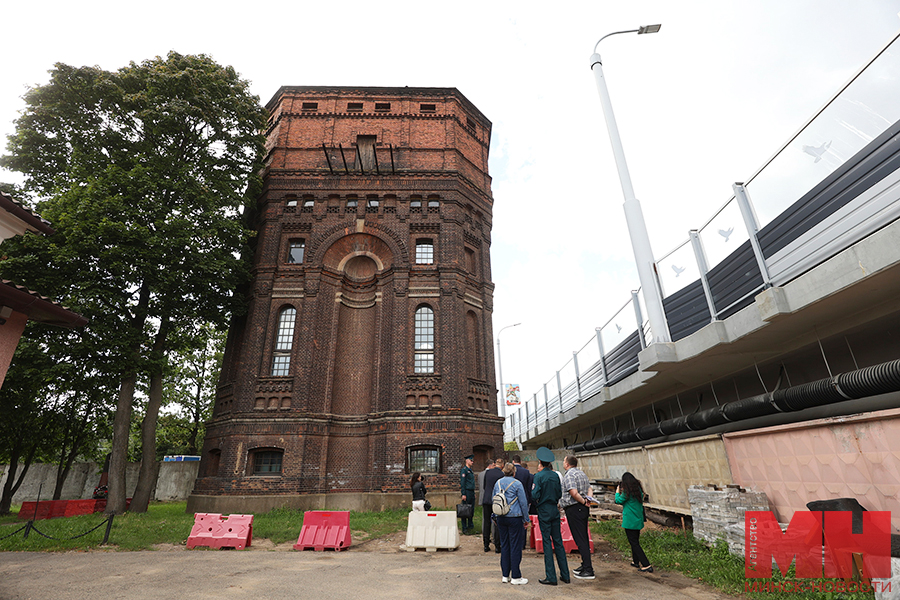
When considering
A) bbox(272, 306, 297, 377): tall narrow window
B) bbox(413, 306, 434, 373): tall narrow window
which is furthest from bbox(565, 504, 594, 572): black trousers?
bbox(272, 306, 297, 377): tall narrow window

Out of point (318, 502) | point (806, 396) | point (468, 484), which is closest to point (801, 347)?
point (806, 396)

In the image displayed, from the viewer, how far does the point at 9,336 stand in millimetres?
8469

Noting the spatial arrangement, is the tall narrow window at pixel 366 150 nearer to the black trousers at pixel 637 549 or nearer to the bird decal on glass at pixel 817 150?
the bird decal on glass at pixel 817 150

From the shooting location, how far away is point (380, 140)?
24.4 m

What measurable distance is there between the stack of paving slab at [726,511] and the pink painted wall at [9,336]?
42.7ft

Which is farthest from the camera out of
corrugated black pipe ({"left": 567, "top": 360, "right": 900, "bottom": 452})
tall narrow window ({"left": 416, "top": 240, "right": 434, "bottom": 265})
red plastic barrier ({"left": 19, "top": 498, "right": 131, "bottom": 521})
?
tall narrow window ({"left": 416, "top": 240, "right": 434, "bottom": 265})

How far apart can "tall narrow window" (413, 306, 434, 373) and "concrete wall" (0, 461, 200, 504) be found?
20.8 metres

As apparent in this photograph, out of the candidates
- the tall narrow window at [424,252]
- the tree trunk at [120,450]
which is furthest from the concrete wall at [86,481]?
the tall narrow window at [424,252]

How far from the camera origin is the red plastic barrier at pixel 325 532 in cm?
1027

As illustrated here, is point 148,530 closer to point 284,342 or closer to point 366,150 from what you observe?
point 284,342

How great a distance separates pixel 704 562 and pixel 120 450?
1917 centimetres

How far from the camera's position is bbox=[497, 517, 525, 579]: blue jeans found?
652 centimetres

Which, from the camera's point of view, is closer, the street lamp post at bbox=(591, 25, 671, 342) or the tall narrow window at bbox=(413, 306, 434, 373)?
the street lamp post at bbox=(591, 25, 671, 342)

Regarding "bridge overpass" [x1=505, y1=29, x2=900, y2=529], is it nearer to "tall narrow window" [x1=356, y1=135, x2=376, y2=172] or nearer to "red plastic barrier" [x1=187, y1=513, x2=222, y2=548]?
"red plastic barrier" [x1=187, y1=513, x2=222, y2=548]
